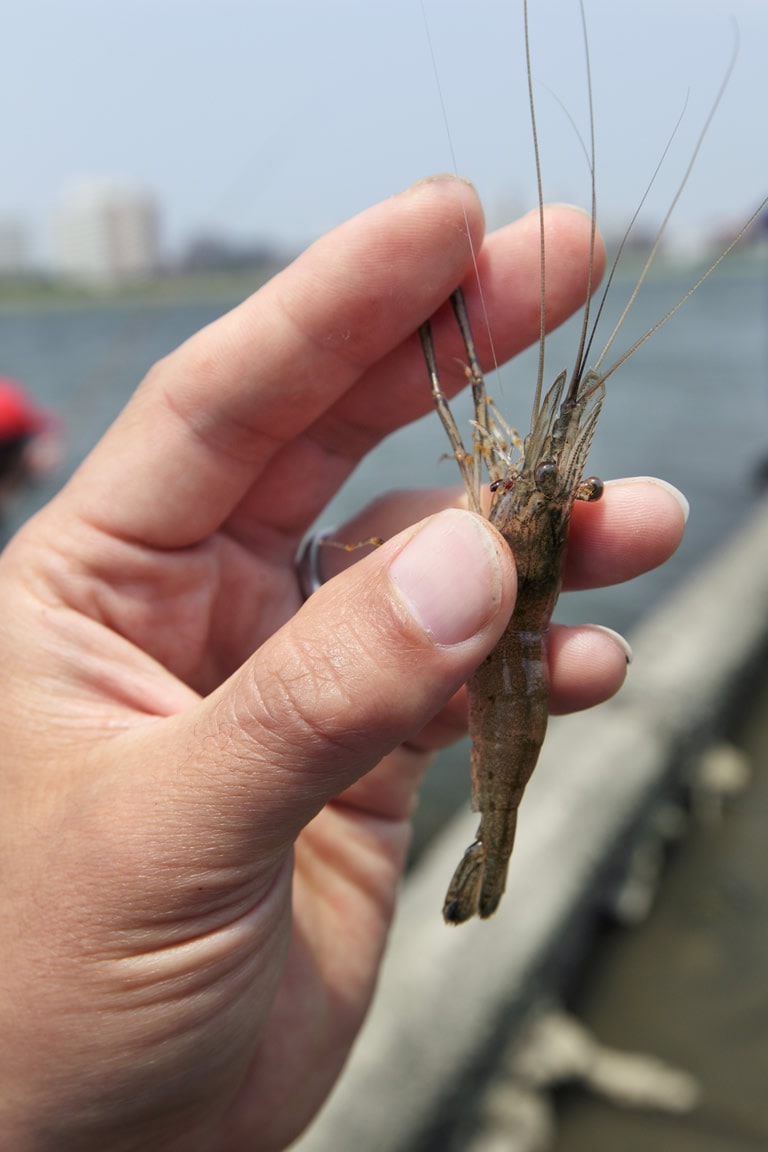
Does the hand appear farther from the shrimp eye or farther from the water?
the water

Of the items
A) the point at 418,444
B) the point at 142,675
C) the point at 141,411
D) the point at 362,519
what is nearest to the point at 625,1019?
the point at 362,519

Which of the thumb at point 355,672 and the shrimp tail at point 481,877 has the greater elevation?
the thumb at point 355,672

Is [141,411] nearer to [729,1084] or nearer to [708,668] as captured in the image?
[729,1084]

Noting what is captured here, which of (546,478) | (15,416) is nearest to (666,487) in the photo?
(546,478)

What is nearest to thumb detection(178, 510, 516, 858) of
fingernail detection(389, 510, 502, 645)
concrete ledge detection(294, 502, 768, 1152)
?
fingernail detection(389, 510, 502, 645)

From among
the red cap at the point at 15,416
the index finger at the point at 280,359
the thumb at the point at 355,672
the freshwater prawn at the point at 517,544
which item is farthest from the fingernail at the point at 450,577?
the red cap at the point at 15,416

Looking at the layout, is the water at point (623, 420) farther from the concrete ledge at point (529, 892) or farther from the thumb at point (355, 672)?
the concrete ledge at point (529, 892)

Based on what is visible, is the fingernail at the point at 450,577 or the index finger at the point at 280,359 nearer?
the fingernail at the point at 450,577
